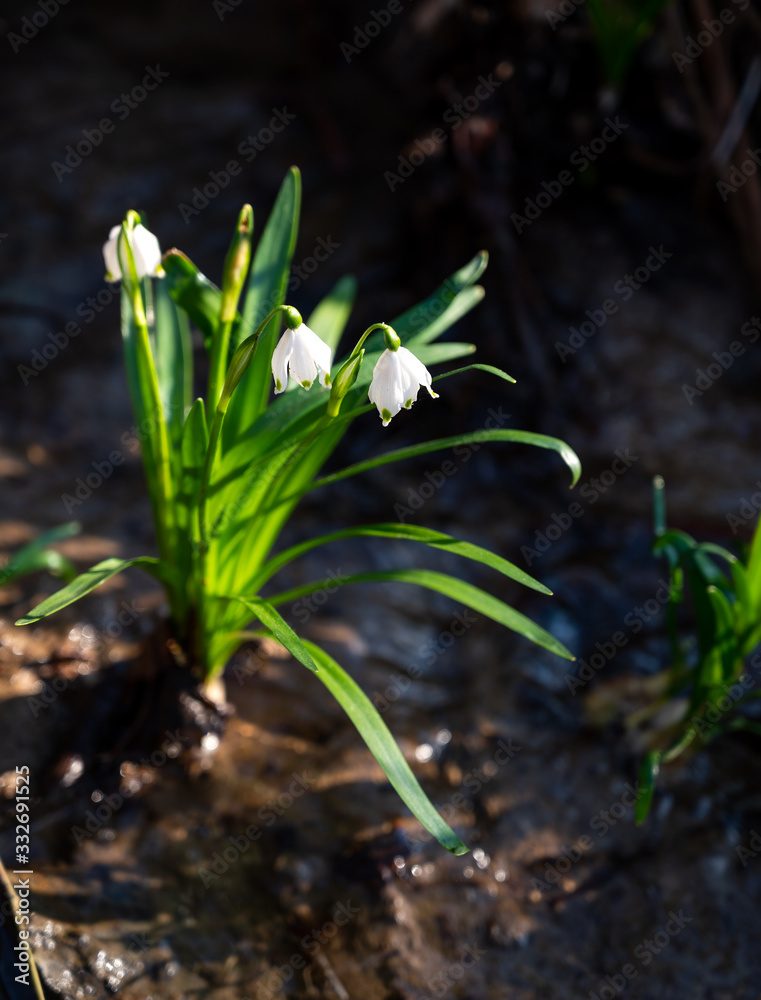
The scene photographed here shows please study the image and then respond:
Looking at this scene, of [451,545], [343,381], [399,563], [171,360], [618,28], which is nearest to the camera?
[343,381]

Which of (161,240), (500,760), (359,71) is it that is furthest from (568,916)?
(359,71)

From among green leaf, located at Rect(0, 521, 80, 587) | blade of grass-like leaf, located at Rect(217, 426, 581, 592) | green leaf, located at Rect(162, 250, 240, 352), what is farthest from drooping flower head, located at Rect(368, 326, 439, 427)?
green leaf, located at Rect(0, 521, 80, 587)

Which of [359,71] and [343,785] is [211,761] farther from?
[359,71]

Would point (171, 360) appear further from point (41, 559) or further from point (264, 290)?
point (41, 559)

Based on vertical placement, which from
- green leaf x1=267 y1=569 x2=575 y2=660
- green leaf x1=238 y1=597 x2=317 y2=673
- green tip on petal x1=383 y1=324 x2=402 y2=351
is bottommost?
green leaf x1=238 y1=597 x2=317 y2=673

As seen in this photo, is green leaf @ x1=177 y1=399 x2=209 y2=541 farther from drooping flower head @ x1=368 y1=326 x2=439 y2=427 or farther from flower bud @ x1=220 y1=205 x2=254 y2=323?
drooping flower head @ x1=368 y1=326 x2=439 y2=427

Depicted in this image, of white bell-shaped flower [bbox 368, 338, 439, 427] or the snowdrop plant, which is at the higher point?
white bell-shaped flower [bbox 368, 338, 439, 427]

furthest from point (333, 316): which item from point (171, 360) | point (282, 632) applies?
point (282, 632)
